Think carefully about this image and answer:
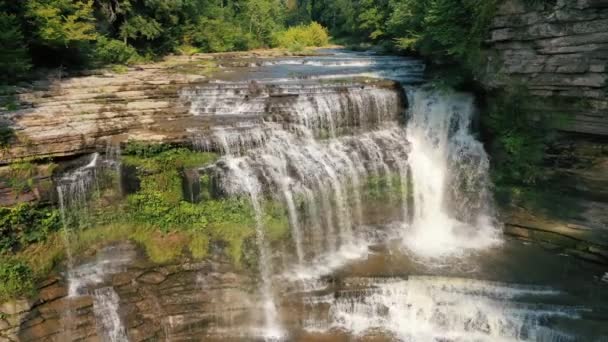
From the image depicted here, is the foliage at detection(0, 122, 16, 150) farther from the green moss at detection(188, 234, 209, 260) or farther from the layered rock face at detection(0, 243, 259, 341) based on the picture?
the green moss at detection(188, 234, 209, 260)

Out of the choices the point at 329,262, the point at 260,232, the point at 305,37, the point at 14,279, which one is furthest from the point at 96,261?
the point at 305,37

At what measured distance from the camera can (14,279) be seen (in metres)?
7.75

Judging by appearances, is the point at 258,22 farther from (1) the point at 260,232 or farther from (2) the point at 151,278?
(2) the point at 151,278

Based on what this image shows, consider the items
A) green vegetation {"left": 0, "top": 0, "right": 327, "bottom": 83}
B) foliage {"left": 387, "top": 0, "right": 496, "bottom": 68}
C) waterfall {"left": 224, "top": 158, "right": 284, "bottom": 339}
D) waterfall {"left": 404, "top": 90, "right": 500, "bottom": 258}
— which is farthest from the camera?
green vegetation {"left": 0, "top": 0, "right": 327, "bottom": 83}

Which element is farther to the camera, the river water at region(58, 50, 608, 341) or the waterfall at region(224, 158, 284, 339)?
the waterfall at region(224, 158, 284, 339)

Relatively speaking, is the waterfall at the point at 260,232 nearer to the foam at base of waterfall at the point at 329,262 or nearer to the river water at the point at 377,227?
the river water at the point at 377,227

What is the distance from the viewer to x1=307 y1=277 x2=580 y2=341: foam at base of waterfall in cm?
827

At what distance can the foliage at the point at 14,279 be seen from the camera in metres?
7.64

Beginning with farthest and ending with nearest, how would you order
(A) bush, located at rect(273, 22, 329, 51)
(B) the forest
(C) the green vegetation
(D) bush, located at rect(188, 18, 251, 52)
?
1. (A) bush, located at rect(273, 22, 329, 51)
2. (D) bush, located at rect(188, 18, 251, 52)
3. (C) the green vegetation
4. (B) the forest

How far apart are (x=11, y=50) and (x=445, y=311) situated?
517 inches

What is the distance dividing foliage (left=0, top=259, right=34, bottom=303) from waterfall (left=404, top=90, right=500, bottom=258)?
8175 millimetres

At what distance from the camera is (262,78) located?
16.0 m

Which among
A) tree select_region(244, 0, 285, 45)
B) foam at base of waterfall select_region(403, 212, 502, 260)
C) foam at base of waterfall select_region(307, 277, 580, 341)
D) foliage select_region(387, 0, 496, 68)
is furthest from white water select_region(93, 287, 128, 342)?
tree select_region(244, 0, 285, 45)

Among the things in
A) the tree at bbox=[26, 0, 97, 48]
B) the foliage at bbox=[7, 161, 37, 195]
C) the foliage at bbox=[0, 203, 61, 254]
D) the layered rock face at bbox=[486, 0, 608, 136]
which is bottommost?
the foliage at bbox=[0, 203, 61, 254]
